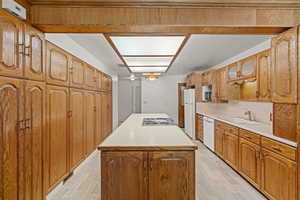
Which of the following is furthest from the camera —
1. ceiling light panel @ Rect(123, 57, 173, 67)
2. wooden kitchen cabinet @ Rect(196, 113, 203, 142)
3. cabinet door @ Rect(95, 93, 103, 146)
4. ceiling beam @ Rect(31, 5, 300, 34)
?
wooden kitchen cabinet @ Rect(196, 113, 203, 142)

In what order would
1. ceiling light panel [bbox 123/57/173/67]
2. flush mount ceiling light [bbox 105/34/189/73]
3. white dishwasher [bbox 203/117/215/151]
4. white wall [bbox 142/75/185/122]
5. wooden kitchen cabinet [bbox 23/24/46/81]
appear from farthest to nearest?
white wall [bbox 142/75/185/122], white dishwasher [bbox 203/117/215/151], ceiling light panel [bbox 123/57/173/67], flush mount ceiling light [bbox 105/34/189/73], wooden kitchen cabinet [bbox 23/24/46/81]

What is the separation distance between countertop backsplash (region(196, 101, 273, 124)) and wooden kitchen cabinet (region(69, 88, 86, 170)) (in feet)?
11.2

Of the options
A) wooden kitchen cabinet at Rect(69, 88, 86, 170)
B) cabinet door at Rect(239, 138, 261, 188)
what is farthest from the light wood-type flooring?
wooden kitchen cabinet at Rect(69, 88, 86, 170)

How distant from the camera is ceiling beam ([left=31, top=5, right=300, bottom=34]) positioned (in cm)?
189

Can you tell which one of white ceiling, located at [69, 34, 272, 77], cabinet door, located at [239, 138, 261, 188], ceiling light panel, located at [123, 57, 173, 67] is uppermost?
white ceiling, located at [69, 34, 272, 77]

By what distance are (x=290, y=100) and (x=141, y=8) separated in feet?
5.79

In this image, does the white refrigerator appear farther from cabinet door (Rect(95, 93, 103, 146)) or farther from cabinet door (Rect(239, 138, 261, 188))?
cabinet door (Rect(239, 138, 261, 188))

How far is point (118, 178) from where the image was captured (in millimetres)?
1951

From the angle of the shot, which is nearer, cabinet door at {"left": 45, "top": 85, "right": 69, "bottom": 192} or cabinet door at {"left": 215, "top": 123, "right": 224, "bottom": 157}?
cabinet door at {"left": 45, "top": 85, "right": 69, "bottom": 192}

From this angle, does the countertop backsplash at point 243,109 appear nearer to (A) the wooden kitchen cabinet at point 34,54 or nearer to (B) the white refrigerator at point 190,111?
(B) the white refrigerator at point 190,111

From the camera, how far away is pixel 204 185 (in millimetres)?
Result: 3014

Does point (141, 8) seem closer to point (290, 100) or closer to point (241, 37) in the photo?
point (290, 100)

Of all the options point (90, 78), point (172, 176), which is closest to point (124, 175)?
point (172, 176)

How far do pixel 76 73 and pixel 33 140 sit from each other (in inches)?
69.7
